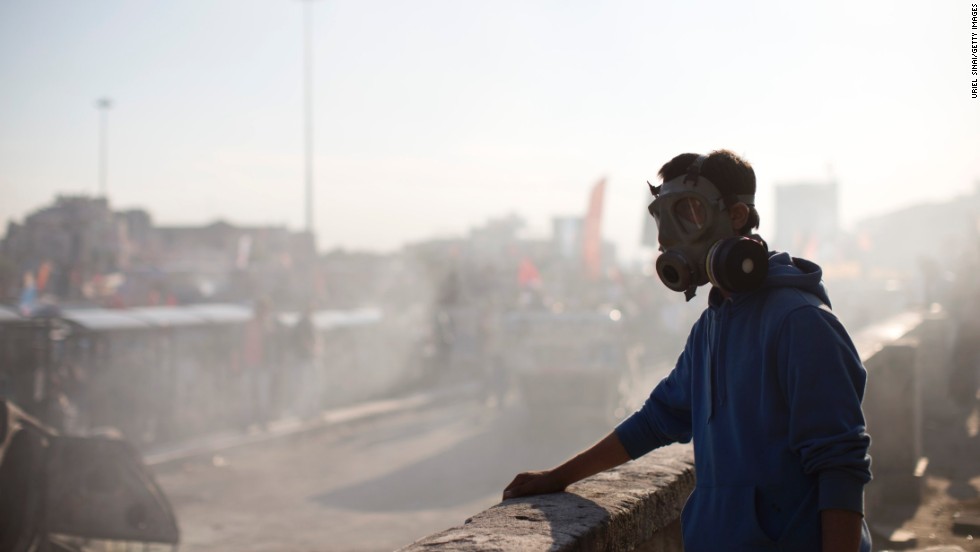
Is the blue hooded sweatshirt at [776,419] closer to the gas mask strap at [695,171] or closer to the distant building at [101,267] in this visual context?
the gas mask strap at [695,171]

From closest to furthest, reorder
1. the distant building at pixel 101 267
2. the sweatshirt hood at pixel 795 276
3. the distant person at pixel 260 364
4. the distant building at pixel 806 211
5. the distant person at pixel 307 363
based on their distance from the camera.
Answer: the sweatshirt hood at pixel 795 276 → the distant person at pixel 260 364 → the distant person at pixel 307 363 → the distant building at pixel 101 267 → the distant building at pixel 806 211

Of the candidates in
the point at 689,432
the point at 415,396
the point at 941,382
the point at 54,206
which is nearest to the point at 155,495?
the point at 689,432

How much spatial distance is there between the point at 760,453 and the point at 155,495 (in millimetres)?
7269

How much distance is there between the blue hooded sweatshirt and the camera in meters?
2.05

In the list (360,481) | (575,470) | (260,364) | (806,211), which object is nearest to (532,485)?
(575,470)

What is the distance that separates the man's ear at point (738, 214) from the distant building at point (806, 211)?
38.7 metres

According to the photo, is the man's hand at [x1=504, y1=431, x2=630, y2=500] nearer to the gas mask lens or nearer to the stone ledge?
the stone ledge

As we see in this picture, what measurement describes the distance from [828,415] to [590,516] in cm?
103

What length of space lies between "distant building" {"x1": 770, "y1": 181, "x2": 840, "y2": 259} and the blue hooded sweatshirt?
38734 mm

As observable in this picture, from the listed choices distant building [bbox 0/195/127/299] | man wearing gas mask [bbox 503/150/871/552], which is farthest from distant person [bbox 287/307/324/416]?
man wearing gas mask [bbox 503/150/871/552]

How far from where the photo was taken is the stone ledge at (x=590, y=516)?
8.63 feet

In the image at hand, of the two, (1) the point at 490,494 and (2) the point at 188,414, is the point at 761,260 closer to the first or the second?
(1) the point at 490,494

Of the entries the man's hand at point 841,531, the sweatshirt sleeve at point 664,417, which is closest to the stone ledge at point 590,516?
the sweatshirt sleeve at point 664,417

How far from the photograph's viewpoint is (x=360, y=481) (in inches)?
473
